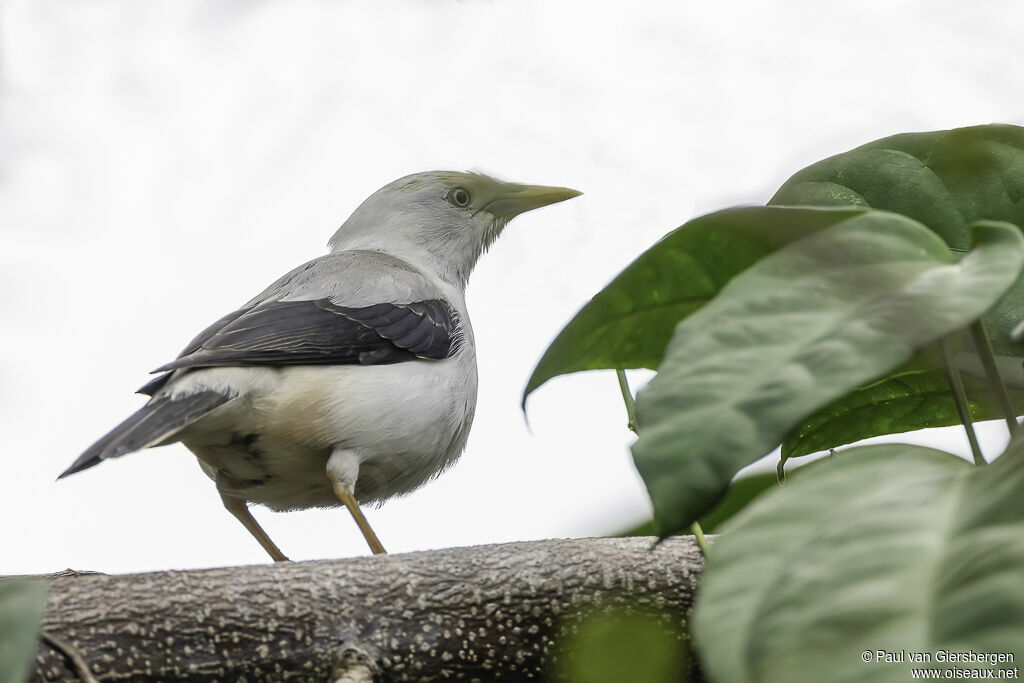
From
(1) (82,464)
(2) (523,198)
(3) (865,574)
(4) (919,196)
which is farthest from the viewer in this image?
(2) (523,198)

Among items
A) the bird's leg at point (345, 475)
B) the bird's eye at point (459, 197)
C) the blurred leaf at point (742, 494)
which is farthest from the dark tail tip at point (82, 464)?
the bird's eye at point (459, 197)

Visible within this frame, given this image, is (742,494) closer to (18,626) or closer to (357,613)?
(357,613)

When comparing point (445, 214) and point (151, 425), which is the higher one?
point (445, 214)

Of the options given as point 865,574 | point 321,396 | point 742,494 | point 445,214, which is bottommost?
point 742,494

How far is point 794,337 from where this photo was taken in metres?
0.96

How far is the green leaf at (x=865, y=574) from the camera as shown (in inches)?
26.8

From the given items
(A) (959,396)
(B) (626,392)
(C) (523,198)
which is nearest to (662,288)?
(B) (626,392)

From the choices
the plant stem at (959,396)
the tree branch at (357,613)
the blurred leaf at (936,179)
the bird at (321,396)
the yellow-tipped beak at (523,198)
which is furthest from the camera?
the yellow-tipped beak at (523,198)

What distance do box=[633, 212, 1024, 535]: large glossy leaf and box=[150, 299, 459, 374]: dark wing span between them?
209 cm

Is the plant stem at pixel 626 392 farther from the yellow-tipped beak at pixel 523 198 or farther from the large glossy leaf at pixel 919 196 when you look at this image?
the yellow-tipped beak at pixel 523 198

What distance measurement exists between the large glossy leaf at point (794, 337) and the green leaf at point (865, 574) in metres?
0.09

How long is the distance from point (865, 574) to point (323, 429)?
223cm

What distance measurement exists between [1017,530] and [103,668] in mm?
1332

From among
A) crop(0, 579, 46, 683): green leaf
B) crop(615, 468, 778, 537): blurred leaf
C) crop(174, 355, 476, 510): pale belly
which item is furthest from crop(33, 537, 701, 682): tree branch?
crop(174, 355, 476, 510): pale belly
